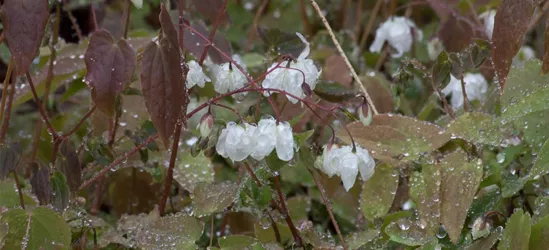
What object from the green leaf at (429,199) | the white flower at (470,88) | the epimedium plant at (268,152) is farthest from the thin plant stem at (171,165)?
the white flower at (470,88)

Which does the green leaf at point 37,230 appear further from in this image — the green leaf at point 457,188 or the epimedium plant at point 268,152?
the green leaf at point 457,188

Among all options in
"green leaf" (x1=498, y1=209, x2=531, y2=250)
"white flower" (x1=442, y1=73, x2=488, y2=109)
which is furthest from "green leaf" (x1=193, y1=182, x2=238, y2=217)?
"white flower" (x1=442, y1=73, x2=488, y2=109)

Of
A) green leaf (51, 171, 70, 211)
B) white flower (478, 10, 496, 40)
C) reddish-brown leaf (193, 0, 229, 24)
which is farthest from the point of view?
white flower (478, 10, 496, 40)

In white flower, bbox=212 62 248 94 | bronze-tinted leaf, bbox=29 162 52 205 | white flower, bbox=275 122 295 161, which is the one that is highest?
bronze-tinted leaf, bbox=29 162 52 205

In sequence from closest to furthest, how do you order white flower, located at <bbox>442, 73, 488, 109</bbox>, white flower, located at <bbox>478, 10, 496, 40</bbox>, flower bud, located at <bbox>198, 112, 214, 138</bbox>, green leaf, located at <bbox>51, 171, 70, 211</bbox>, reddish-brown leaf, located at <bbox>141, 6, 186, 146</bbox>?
1. reddish-brown leaf, located at <bbox>141, 6, 186, 146</bbox>
2. flower bud, located at <bbox>198, 112, 214, 138</bbox>
3. green leaf, located at <bbox>51, 171, 70, 211</bbox>
4. white flower, located at <bbox>442, 73, 488, 109</bbox>
5. white flower, located at <bbox>478, 10, 496, 40</bbox>

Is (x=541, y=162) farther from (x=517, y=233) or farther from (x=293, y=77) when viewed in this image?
(x=293, y=77)

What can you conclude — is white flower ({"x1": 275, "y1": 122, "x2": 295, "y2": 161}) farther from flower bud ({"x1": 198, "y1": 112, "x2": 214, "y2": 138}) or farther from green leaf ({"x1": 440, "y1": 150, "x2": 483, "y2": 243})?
green leaf ({"x1": 440, "y1": 150, "x2": 483, "y2": 243})

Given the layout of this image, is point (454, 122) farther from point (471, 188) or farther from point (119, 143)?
point (119, 143)
